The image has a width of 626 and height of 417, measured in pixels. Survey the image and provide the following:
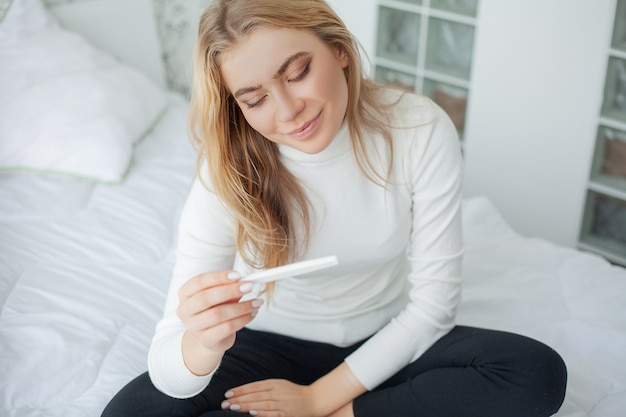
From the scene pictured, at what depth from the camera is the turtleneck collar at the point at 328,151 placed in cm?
124

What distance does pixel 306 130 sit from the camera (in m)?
1.13

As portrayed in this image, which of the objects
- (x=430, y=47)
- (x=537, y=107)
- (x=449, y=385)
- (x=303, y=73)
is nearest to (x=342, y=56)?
(x=303, y=73)

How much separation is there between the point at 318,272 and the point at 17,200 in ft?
2.86

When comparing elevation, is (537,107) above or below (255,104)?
below

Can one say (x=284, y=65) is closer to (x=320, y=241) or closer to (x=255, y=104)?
(x=255, y=104)

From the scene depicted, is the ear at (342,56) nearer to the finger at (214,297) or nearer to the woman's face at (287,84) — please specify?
the woman's face at (287,84)

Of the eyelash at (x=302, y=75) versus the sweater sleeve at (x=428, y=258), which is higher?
the eyelash at (x=302, y=75)

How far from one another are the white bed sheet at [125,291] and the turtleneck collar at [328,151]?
1.51 ft

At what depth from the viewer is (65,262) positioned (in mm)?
1617

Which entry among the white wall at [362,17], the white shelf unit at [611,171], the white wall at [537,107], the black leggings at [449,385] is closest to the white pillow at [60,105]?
the white wall at [362,17]

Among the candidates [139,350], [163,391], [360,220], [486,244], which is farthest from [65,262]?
[486,244]

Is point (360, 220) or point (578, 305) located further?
point (578, 305)

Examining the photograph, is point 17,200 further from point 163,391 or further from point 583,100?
point 583,100

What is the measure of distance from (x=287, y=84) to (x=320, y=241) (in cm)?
28
